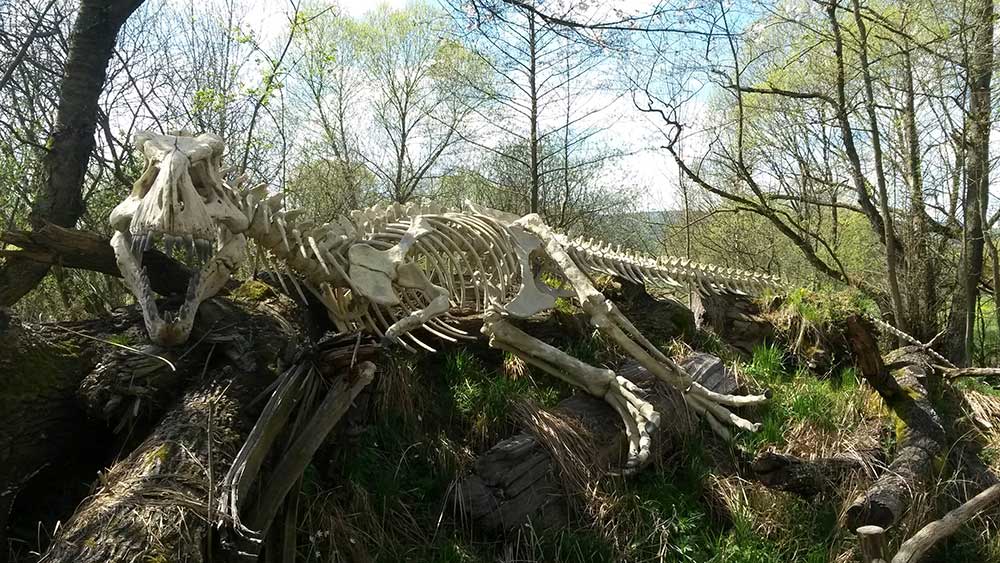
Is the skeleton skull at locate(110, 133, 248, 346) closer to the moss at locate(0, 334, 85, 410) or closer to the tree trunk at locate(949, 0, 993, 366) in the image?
the moss at locate(0, 334, 85, 410)

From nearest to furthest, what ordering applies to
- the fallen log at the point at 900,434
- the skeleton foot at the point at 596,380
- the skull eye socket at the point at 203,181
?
1. the skull eye socket at the point at 203,181
2. the fallen log at the point at 900,434
3. the skeleton foot at the point at 596,380

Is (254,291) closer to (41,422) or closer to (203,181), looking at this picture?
(203,181)

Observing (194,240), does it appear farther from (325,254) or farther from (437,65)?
(437,65)

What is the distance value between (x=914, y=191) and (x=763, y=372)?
3.16 metres

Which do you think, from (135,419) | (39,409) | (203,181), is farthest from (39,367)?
(203,181)

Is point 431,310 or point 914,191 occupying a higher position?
point 914,191

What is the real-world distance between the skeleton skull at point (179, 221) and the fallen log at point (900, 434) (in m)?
3.68

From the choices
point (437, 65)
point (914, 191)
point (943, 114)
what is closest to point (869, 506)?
point (914, 191)

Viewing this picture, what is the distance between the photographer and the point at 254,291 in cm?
437

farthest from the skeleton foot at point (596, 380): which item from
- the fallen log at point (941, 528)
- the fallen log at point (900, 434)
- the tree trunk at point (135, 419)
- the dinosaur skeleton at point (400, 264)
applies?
the tree trunk at point (135, 419)

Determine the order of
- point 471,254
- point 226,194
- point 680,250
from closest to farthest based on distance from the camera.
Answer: point 226,194
point 471,254
point 680,250

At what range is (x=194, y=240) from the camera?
2.93 m

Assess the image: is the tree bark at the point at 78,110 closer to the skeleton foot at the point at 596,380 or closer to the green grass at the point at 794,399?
the skeleton foot at the point at 596,380

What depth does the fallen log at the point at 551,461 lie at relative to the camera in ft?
11.9
